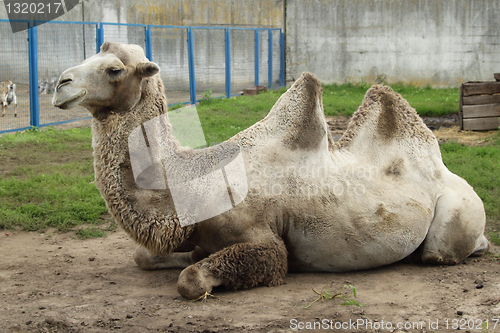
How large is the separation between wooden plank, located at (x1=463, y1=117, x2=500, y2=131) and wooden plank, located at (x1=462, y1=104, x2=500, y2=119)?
0.26 ft

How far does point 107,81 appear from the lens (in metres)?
3.59

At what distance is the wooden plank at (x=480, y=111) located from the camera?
10.6m

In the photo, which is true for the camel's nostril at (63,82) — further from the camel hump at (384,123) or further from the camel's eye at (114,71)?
the camel hump at (384,123)

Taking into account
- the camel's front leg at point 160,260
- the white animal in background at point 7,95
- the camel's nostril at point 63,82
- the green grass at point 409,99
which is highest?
the camel's nostril at point 63,82

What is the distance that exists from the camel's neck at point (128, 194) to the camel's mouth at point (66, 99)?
29 centimetres

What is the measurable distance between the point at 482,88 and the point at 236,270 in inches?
344

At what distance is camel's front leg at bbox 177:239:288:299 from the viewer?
3.53 metres

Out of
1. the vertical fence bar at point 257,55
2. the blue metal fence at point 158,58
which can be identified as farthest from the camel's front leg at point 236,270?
the vertical fence bar at point 257,55

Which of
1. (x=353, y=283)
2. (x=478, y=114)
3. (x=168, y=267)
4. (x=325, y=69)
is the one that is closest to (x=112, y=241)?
(x=168, y=267)

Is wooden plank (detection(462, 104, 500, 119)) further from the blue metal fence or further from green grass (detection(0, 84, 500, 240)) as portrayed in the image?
the blue metal fence

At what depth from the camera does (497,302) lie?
3457 millimetres

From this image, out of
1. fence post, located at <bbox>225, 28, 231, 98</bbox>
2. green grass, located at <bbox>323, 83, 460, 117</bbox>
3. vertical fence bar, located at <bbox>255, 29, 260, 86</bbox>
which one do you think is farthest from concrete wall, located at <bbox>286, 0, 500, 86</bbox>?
fence post, located at <bbox>225, 28, 231, 98</bbox>

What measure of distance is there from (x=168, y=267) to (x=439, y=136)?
751cm

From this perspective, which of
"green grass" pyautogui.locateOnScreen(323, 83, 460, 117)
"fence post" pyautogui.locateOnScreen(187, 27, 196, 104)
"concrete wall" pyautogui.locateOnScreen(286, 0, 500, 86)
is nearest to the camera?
"green grass" pyautogui.locateOnScreen(323, 83, 460, 117)
